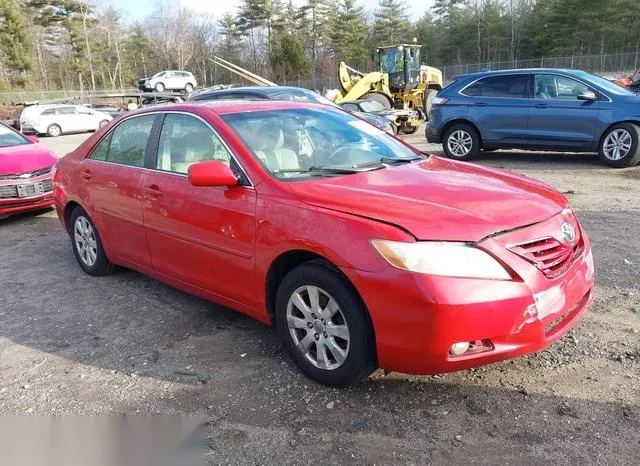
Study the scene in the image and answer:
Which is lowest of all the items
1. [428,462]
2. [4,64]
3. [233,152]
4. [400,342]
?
[428,462]

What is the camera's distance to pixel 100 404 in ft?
10.5

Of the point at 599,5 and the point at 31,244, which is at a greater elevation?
the point at 599,5

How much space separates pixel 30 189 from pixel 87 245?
333cm

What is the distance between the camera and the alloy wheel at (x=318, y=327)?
3076mm

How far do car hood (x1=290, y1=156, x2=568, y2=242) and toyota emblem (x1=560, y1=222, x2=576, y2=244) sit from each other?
0.10 m

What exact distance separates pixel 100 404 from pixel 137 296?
1767 millimetres

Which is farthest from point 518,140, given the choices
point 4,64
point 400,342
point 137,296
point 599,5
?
point 4,64

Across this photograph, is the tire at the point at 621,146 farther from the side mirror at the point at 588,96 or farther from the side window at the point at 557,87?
the side window at the point at 557,87

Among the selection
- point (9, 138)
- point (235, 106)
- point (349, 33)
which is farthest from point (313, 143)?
point (349, 33)

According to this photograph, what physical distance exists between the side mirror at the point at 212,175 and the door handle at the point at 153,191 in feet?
2.43

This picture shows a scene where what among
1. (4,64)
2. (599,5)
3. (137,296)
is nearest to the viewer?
(137,296)

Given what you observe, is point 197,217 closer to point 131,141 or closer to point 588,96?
point 131,141

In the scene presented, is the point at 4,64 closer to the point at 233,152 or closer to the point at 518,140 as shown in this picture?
the point at 518,140

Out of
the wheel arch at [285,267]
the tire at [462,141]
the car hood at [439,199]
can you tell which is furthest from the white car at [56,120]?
the car hood at [439,199]
